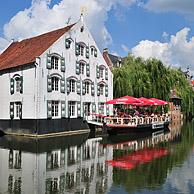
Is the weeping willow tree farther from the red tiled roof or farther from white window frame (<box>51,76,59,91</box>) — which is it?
white window frame (<box>51,76,59,91</box>)

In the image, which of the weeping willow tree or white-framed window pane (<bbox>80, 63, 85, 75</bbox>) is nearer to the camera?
white-framed window pane (<bbox>80, 63, 85, 75</bbox>)

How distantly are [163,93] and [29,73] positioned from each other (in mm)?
18250

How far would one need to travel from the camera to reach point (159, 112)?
139 feet

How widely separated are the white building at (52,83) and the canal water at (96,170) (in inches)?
342

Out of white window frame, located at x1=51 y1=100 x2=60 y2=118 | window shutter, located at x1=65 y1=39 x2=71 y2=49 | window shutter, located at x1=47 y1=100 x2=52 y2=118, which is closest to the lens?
window shutter, located at x1=47 y1=100 x2=52 y2=118

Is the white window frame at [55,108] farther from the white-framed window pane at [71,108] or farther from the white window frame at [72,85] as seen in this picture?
the white window frame at [72,85]

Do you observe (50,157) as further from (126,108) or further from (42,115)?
(126,108)

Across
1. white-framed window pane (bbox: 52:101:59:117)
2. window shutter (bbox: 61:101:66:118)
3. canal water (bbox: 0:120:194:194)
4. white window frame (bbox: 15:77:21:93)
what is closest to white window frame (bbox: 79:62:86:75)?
window shutter (bbox: 61:101:66:118)

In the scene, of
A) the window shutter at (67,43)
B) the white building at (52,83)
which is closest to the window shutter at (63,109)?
the white building at (52,83)

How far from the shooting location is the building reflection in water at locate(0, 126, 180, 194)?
10.4 m

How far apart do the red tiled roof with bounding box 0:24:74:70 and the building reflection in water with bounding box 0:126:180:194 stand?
1119 cm

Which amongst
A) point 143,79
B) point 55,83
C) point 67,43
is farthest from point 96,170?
point 143,79

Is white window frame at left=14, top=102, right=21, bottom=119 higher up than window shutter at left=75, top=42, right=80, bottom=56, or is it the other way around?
window shutter at left=75, top=42, right=80, bottom=56

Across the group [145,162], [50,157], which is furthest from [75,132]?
[145,162]
